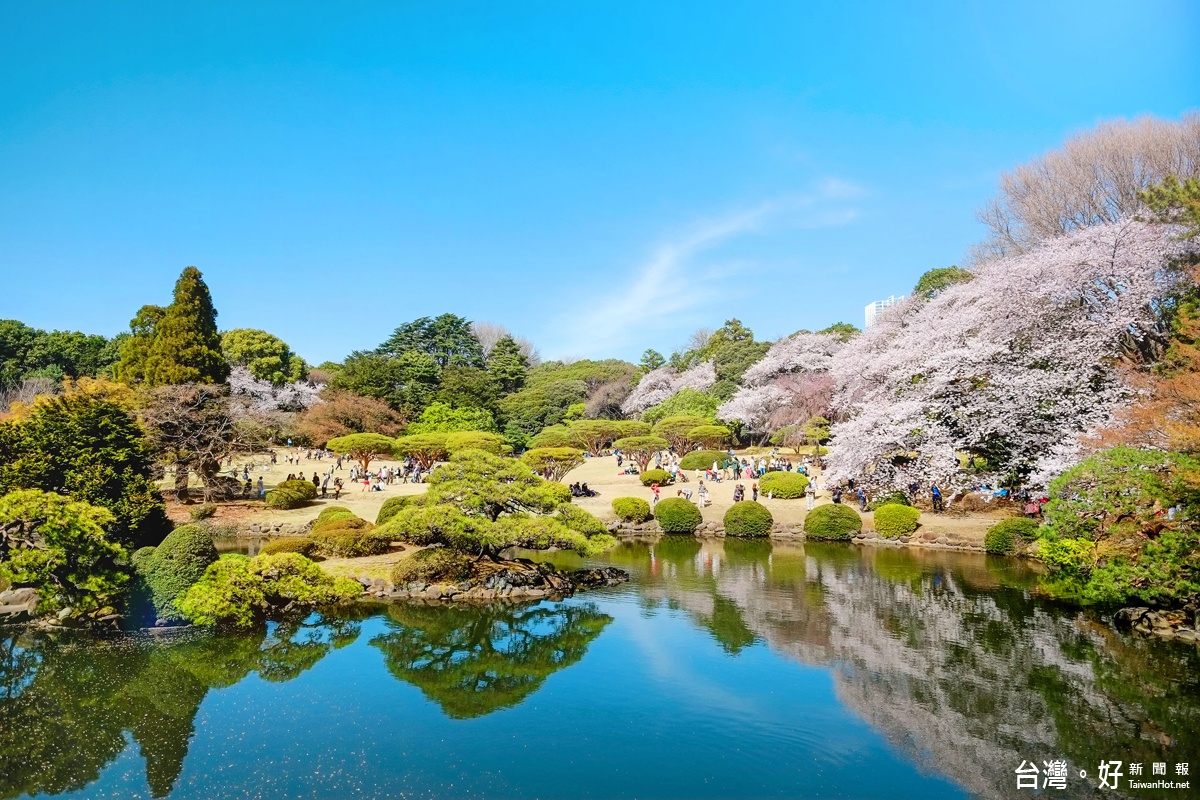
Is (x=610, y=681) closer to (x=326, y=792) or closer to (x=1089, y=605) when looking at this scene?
(x=326, y=792)

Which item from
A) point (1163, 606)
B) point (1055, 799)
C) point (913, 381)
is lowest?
point (1055, 799)

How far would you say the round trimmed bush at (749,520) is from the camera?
27516 mm

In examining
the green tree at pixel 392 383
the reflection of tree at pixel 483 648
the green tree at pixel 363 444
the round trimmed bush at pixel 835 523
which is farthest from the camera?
the green tree at pixel 392 383

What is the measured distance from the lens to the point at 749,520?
90.3 feet

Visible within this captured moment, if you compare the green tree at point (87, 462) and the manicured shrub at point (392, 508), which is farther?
the manicured shrub at point (392, 508)

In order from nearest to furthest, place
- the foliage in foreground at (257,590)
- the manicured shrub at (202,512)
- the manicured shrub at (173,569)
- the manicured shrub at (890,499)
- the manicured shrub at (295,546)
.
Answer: the foliage in foreground at (257,590) → the manicured shrub at (173,569) → the manicured shrub at (295,546) → the manicured shrub at (890,499) → the manicured shrub at (202,512)

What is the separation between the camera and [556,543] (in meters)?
17.5

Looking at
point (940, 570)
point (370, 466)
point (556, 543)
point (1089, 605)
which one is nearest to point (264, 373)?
point (370, 466)

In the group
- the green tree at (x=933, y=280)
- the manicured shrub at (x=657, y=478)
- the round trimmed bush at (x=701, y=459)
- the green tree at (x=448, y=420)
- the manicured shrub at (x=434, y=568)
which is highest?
the green tree at (x=933, y=280)

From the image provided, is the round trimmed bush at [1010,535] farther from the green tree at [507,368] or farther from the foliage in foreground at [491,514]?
the green tree at [507,368]

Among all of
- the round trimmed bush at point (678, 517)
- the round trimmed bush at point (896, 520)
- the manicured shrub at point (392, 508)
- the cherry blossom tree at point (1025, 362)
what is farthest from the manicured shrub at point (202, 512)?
the round trimmed bush at point (896, 520)

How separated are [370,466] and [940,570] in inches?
1473

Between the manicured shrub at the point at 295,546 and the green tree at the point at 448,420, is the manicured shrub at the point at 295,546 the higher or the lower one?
the lower one

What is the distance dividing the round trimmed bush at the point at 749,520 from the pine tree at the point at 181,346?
24537 millimetres
